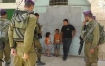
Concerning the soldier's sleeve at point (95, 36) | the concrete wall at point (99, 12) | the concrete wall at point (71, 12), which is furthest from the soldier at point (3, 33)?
the concrete wall at point (99, 12)

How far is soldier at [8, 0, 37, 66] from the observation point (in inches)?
153

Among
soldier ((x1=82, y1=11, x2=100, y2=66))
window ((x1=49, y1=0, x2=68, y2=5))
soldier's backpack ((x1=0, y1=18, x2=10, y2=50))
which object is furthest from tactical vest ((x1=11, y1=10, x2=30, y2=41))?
window ((x1=49, y1=0, x2=68, y2=5))

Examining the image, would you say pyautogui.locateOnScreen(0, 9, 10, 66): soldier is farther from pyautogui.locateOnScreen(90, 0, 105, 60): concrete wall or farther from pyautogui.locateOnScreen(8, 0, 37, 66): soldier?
pyautogui.locateOnScreen(90, 0, 105, 60): concrete wall

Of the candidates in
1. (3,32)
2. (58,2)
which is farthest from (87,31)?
(58,2)

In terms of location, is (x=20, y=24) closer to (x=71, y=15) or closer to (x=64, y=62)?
(x=64, y=62)

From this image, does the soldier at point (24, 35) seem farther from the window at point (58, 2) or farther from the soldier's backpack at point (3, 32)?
the window at point (58, 2)

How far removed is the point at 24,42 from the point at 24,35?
0.48 feet

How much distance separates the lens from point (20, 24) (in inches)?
158

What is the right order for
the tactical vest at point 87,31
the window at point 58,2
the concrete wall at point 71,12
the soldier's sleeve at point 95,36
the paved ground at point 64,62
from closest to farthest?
the soldier's sleeve at point 95,36
the tactical vest at point 87,31
the paved ground at point 64,62
the concrete wall at point 71,12
the window at point 58,2

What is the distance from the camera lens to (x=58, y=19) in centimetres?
854

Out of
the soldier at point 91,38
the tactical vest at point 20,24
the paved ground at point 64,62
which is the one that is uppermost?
the tactical vest at point 20,24

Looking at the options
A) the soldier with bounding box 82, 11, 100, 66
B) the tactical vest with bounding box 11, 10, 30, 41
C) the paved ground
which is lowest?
the paved ground

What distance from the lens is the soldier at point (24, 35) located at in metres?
3.88

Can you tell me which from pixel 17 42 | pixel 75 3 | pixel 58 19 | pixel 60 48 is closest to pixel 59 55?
pixel 60 48
